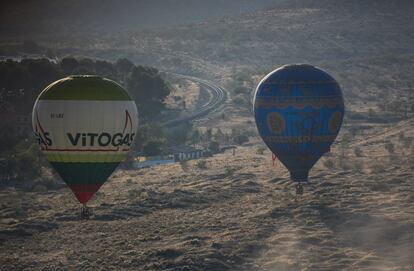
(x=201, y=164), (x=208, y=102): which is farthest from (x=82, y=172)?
(x=208, y=102)

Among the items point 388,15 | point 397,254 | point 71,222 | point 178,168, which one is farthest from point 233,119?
point 388,15

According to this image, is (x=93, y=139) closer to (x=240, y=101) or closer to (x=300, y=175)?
(x=300, y=175)

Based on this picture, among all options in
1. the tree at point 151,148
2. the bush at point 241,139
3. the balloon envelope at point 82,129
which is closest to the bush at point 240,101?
the bush at point 241,139

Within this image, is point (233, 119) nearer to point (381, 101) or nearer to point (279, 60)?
point (381, 101)

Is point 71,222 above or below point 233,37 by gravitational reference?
below

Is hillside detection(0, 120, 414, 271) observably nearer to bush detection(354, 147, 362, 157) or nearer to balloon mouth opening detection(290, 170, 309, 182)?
balloon mouth opening detection(290, 170, 309, 182)
